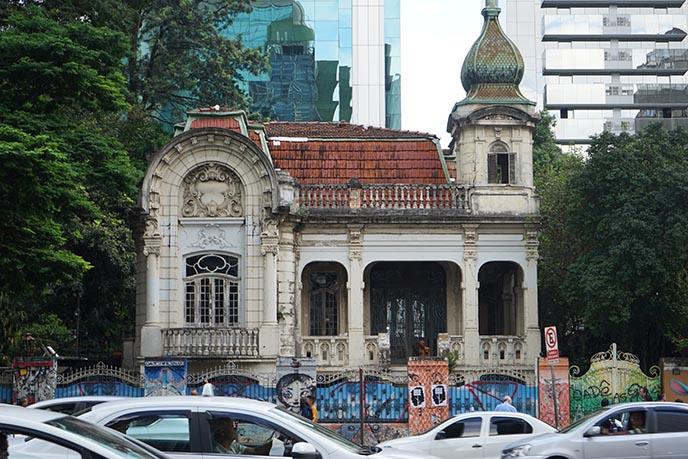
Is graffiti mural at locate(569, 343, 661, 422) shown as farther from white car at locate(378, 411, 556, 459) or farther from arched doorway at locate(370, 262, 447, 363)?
arched doorway at locate(370, 262, 447, 363)

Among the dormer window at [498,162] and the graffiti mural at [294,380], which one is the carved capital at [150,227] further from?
the dormer window at [498,162]

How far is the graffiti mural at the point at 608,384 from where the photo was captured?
27609mm

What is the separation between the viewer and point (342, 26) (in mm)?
72062

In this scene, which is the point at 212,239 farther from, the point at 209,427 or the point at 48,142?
the point at 209,427

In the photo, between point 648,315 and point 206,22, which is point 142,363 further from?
point 206,22

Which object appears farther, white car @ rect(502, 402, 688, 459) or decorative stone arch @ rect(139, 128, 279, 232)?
decorative stone arch @ rect(139, 128, 279, 232)

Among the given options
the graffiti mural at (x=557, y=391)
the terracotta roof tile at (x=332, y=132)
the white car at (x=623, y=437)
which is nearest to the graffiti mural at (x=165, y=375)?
the graffiti mural at (x=557, y=391)

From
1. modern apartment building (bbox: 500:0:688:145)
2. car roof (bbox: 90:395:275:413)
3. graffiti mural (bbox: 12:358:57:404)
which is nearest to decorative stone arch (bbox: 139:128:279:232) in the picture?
graffiti mural (bbox: 12:358:57:404)

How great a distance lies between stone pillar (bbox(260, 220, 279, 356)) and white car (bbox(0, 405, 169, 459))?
20.9m

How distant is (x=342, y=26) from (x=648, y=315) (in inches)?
1704

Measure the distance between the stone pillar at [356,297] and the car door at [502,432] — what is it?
12.6 m

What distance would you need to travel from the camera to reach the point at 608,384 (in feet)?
91.4

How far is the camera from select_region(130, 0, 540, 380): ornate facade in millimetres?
31750

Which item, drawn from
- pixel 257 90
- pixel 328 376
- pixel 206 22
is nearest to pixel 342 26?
pixel 257 90
